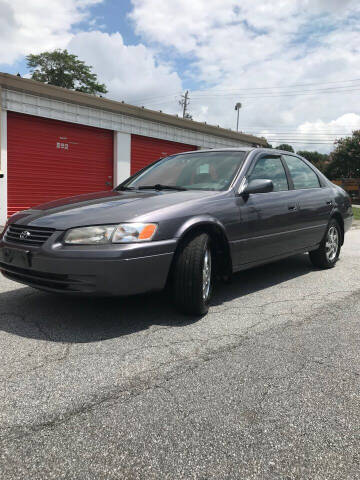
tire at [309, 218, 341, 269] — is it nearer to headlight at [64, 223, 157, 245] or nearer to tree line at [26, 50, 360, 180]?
headlight at [64, 223, 157, 245]

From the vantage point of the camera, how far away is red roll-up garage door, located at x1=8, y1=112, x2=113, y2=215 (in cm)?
1048

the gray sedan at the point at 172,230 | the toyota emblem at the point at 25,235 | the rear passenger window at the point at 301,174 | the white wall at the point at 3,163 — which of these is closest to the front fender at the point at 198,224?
the gray sedan at the point at 172,230

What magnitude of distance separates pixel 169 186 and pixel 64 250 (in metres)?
1.47

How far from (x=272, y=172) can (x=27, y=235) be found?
106 inches

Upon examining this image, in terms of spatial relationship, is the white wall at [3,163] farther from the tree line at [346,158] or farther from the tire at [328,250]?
the tree line at [346,158]

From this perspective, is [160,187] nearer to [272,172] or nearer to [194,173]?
[194,173]

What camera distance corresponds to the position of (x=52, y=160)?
11297 mm

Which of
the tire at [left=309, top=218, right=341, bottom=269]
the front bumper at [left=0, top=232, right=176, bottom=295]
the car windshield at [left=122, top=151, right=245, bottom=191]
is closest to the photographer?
the front bumper at [left=0, top=232, right=176, bottom=295]

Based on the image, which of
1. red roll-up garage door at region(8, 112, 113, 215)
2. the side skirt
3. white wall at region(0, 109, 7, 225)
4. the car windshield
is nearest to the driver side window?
the car windshield

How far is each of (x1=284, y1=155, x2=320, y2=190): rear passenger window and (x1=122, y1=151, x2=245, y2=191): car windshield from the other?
0.94m

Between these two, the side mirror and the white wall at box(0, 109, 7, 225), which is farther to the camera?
the white wall at box(0, 109, 7, 225)

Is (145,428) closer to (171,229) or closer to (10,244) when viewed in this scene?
(171,229)

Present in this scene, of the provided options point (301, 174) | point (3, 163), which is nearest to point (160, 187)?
point (301, 174)

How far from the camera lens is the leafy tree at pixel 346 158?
4472 centimetres
